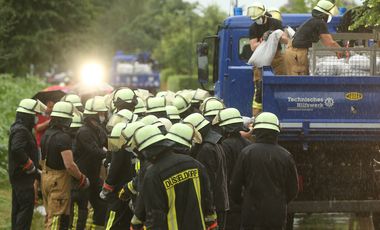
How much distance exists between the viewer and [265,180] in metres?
9.88

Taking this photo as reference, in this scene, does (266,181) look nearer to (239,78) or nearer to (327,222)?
(239,78)

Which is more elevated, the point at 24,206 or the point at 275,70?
the point at 275,70

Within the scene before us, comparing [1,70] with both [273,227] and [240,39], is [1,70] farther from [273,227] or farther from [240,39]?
[273,227]

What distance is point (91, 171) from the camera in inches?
517

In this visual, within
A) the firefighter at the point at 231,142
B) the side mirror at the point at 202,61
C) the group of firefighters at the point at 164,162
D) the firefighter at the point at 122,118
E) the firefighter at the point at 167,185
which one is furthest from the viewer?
the side mirror at the point at 202,61

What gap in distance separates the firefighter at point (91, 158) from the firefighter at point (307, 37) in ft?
8.62

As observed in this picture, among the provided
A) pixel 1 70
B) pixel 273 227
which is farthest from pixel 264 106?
pixel 1 70

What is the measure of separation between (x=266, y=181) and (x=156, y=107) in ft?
8.45

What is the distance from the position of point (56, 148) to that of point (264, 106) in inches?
103

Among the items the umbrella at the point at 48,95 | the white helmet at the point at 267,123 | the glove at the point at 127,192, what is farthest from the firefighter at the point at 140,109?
the umbrella at the point at 48,95

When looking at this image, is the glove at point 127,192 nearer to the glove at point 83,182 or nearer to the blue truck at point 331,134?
the glove at point 83,182

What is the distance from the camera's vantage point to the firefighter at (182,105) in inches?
530

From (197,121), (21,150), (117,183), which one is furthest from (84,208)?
(197,121)

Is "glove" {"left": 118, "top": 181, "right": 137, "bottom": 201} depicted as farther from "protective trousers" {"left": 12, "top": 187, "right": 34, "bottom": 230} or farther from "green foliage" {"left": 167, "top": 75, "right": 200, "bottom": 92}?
"green foliage" {"left": 167, "top": 75, "right": 200, "bottom": 92}
